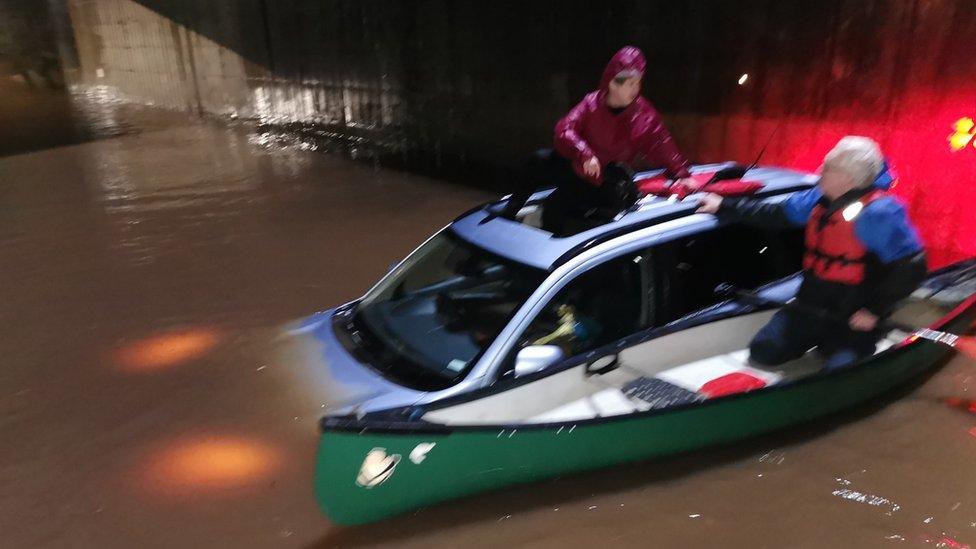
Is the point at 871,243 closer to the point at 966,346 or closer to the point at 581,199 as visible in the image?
the point at 581,199

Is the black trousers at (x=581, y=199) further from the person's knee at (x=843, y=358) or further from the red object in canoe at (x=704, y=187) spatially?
the person's knee at (x=843, y=358)

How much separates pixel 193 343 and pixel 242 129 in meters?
10.9

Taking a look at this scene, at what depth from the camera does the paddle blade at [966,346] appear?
178 inches

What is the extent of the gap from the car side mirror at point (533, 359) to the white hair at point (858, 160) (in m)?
1.75

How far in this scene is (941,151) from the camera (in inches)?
217

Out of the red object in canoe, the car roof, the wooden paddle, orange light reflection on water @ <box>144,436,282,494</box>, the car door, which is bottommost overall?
orange light reflection on water @ <box>144,436,282,494</box>

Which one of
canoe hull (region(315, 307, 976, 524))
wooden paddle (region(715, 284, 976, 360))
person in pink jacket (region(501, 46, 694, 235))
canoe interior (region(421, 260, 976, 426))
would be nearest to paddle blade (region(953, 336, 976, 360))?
canoe interior (region(421, 260, 976, 426))

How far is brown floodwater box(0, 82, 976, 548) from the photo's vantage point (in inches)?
127

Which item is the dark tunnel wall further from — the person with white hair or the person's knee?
the person's knee

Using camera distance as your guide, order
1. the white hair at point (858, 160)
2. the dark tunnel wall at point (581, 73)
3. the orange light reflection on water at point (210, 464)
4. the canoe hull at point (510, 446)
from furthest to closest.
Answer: the dark tunnel wall at point (581, 73) < the orange light reflection on water at point (210, 464) < the white hair at point (858, 160) < the canoe hull at point (510, 446)

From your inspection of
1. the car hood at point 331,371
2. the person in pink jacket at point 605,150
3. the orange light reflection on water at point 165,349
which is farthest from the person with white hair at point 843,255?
the orange light reflection on water at point 165,349

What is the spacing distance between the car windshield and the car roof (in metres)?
0.06

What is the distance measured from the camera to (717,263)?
3.70 meters

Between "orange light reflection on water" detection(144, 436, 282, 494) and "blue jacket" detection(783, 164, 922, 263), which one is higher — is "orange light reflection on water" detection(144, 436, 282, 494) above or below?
below
